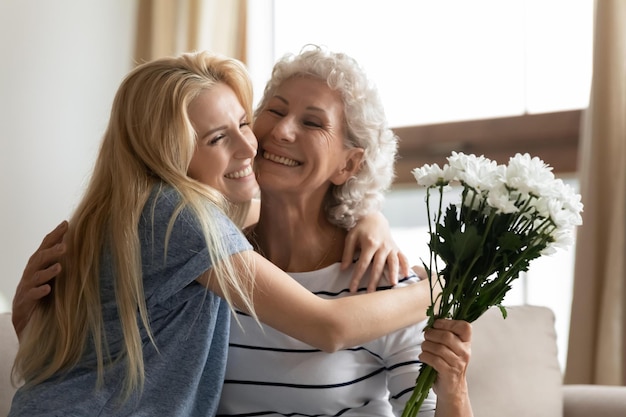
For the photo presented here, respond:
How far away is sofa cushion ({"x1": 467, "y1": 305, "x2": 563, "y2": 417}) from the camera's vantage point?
218cm

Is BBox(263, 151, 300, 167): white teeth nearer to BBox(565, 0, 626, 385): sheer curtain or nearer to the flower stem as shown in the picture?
the flower stem

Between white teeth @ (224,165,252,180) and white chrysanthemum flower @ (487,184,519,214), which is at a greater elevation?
white chrysanthemum flower @ (487,184,519,214)

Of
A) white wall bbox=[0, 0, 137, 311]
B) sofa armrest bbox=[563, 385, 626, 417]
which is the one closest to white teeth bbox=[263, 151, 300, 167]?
sofa armrest bbox=[563, 385, 626, 417]

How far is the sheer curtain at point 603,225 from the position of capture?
2.94 meters

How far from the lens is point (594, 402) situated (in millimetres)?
2219

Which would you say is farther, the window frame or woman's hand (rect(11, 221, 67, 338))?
the window frame

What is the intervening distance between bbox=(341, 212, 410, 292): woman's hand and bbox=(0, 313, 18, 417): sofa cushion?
90cm

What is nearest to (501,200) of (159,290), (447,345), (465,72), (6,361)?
(447,345)

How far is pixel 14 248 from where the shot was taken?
399cm

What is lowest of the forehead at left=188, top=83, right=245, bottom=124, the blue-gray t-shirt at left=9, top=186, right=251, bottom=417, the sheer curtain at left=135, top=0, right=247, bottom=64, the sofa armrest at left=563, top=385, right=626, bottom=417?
the sofa armrest at left=563, top=385, right=626, bottom=417

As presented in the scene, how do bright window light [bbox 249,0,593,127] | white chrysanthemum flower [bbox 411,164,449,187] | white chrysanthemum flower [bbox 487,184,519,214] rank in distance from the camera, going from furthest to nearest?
Answer: bright window light [bbox 249,0,593,127], white chrysanthemum flower [bbox 411,164,449,187], white chrysanthemum flower [bbox 487,184,519,214]

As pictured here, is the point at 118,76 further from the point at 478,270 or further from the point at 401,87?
the point at 478,270

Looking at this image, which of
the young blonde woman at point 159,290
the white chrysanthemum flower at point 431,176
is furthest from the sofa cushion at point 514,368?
the white chrysanthemum flower at point 431,176

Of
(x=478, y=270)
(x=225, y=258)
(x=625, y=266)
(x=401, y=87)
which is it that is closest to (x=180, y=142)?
(x=225, y=258)
